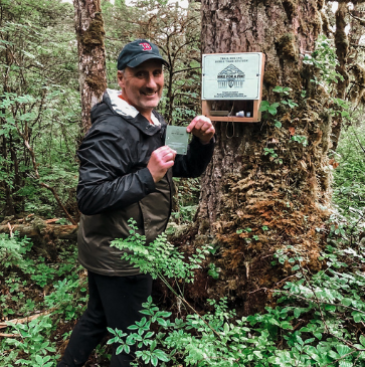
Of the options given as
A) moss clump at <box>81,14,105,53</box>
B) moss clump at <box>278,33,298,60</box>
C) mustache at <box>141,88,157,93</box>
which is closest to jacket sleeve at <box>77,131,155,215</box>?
mustache at <box>141,88,157,93</box>

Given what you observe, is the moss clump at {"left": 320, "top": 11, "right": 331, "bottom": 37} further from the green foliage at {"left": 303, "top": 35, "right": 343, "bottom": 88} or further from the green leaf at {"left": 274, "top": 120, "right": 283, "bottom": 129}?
the green leaf at {"left": 274, "top": 120, "right": 283, "bottom": 129}

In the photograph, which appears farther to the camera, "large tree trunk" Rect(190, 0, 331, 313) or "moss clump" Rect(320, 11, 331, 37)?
"moss clump" Rect(320, 11, 331, 37)

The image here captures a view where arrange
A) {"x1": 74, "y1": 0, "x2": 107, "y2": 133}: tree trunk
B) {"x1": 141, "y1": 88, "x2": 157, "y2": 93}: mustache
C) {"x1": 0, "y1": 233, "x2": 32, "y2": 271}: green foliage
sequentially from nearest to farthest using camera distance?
{"x1": 141, "y1": 88, "x2": 157, "y2": 93}: mustache
{"x1": 0, "y1": 233, "x2": 32, "y2": 271}: green foliage
{"x1": 74, "y1": 0, "x2": 107, "y2": 133}: tree trunk

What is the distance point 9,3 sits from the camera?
16.5 feet

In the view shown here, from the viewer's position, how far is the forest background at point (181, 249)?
207 centimetres

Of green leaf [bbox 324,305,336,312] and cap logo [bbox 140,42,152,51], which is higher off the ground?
cap logo [bbox 140,42,152,51]

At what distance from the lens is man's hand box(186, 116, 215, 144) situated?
2.23 meters

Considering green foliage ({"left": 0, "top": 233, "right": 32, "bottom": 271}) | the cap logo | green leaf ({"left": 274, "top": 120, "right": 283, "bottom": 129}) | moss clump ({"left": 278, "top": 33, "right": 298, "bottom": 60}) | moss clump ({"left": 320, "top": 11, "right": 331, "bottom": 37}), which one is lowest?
green foliage ({"left": 0, "top": 233, "right": 32, "bottom": 271})

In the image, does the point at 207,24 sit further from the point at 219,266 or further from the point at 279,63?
the point at 219,266

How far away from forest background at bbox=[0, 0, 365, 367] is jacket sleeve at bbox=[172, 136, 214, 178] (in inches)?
21.7

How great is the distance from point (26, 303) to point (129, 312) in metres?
2.26

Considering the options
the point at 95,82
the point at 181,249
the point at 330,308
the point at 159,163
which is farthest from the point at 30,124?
the point at 330,308

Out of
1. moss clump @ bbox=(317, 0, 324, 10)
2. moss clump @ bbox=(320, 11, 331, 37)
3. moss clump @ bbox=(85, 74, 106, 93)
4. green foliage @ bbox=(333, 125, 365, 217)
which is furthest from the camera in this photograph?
moss clump @ bbox=(85, 74, 106, 93)

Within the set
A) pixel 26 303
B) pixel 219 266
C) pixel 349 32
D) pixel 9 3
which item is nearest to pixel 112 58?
pixel 9 3
